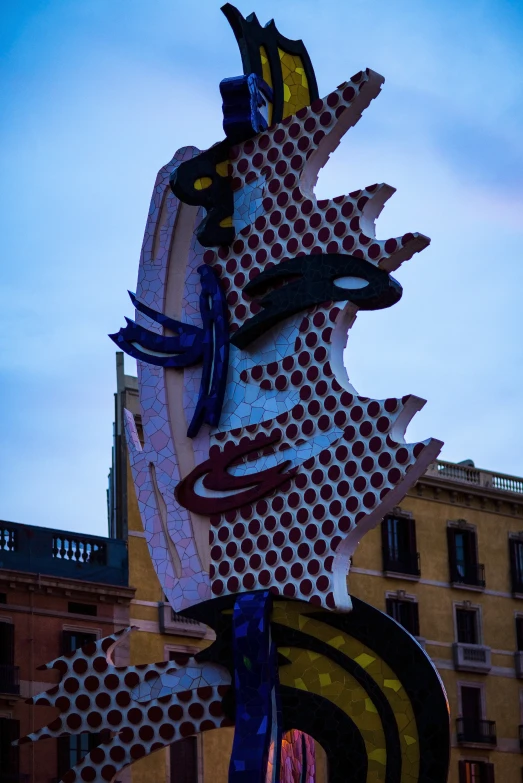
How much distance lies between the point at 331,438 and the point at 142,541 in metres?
16.2

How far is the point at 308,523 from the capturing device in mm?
22641

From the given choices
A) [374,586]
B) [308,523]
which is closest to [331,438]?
[308,523]

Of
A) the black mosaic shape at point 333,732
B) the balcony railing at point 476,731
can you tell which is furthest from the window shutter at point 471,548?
the black mosaic shape at point 333,732

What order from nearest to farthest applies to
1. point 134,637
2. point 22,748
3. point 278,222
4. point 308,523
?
point 308,523
point 278,222
point 22,748
point 134,637

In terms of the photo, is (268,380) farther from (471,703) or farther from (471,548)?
(471,548)

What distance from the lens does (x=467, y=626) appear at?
4316cm

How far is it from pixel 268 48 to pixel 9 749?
53.1ft

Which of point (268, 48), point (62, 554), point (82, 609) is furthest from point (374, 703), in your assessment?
point (62, 554)

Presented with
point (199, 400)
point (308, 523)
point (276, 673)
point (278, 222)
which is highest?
point (278, 222)

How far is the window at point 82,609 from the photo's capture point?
36750 mm

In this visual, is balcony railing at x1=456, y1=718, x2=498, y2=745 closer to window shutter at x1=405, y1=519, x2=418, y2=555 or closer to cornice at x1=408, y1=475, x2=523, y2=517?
window shutter at x1=405, y1=519, x2=418, y2=555

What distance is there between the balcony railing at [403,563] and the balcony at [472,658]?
215 cm

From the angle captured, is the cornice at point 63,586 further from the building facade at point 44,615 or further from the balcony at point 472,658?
the balcony at point 472,658

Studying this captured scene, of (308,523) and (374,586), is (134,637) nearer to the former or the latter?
(374,586)
